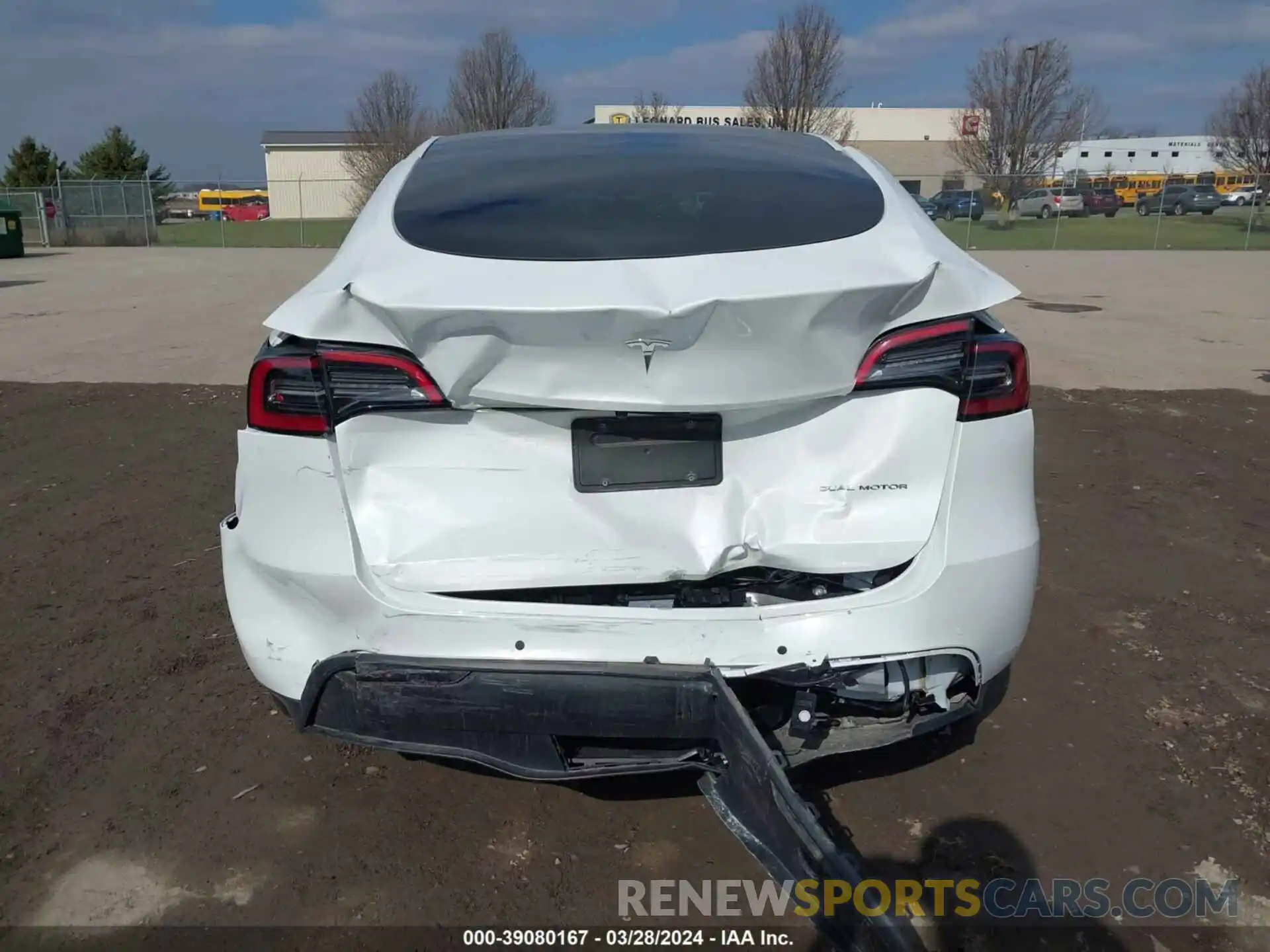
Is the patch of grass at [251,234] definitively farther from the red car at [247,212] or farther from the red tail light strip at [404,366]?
the red tail light strip at [404,366]

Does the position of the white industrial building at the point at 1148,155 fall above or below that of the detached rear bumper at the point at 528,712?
above

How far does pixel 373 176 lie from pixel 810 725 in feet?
148

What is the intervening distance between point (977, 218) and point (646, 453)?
120 ft

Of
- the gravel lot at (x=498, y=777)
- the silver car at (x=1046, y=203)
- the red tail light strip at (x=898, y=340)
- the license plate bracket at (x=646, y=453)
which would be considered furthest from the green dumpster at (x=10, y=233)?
the silver car at (x=1046, y=203)

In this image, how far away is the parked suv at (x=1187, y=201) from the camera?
42250mm

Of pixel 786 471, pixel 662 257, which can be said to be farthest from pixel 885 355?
pixel 662 257

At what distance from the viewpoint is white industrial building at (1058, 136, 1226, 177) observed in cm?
8569

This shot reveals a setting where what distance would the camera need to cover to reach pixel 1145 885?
2652mm

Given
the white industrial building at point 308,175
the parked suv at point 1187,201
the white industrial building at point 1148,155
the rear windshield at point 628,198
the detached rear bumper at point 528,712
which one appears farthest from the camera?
the white industrial building at point 1148,155

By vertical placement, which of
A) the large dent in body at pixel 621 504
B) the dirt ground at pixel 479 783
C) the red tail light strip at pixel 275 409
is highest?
the red tail light strip at pixel 275 409

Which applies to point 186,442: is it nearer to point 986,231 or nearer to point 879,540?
point 879,540

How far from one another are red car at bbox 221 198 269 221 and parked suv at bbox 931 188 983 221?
112ft

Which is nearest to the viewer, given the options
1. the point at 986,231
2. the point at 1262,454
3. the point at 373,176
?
the point at 1262,454

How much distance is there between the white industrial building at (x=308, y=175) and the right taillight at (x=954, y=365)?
137 ft
